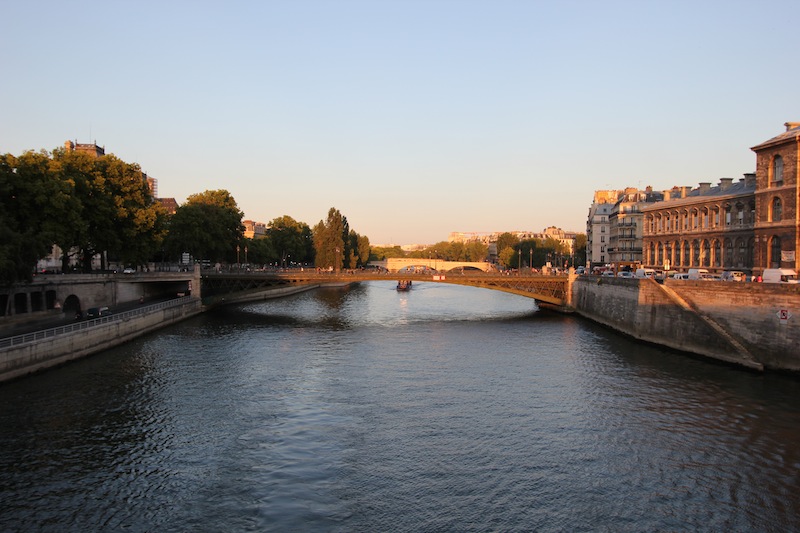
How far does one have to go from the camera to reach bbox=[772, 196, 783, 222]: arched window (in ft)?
155

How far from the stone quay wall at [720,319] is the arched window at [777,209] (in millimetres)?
9983

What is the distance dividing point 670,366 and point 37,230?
173 feet

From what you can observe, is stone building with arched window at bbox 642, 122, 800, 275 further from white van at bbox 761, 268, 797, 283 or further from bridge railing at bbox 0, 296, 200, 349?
bridge railing at bbox 0, 296, 200, 349

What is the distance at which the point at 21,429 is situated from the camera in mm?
25141

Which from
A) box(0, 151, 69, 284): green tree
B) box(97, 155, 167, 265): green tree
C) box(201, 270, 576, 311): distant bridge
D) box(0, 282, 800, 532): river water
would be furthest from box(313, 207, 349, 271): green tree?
box(0, 282, 800, 532): river water

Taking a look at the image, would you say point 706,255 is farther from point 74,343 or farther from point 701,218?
point 74,343

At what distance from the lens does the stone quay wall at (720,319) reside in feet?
122

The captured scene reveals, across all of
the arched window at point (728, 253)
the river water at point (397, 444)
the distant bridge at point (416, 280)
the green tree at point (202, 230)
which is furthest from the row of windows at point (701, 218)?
the green tree at point (202, 230)

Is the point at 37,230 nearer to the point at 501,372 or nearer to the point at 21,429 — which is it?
the point at 21,429

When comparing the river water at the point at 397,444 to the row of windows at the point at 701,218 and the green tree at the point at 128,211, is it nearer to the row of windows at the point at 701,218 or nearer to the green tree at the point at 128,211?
the row of windows at the point at 701,218

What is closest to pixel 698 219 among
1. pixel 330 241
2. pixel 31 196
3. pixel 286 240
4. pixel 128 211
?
pixel 128 211

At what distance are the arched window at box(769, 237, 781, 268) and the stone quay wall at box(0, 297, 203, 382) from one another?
178 feet

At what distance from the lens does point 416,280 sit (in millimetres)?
72500

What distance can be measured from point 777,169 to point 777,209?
3.26 metres
